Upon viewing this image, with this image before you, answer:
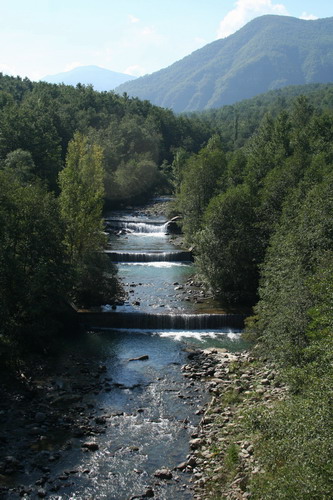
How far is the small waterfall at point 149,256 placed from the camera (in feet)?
163

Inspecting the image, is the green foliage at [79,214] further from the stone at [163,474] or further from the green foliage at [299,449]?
the green foliage at [299,449]

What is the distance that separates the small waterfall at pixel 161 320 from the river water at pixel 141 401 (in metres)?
0.46

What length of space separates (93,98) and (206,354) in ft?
377

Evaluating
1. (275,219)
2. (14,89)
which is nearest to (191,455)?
(275,219)

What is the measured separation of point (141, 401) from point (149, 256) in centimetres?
2700

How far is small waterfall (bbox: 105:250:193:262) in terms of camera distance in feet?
163

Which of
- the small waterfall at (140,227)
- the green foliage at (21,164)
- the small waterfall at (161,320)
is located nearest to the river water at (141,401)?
the small waterfall at (161,320)

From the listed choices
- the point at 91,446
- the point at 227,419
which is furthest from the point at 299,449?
the point at 91,446

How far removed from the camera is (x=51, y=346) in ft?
95.2

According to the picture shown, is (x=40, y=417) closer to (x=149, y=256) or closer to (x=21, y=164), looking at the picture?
(x=149, y=256)

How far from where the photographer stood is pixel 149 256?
164 feet

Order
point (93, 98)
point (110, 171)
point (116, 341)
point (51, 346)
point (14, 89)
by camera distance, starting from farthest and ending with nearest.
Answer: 1. point (93, 98)
2. point (14, 89)
3. point (110, 171)
4. point (116, 341)
5. point (51, 346)

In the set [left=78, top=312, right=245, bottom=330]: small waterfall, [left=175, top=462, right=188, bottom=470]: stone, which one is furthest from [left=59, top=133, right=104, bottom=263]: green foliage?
[left=175, top=462, right=188, bottom=470]: stone

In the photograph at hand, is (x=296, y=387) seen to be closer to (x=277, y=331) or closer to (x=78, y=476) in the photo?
(x=277, y=331)
